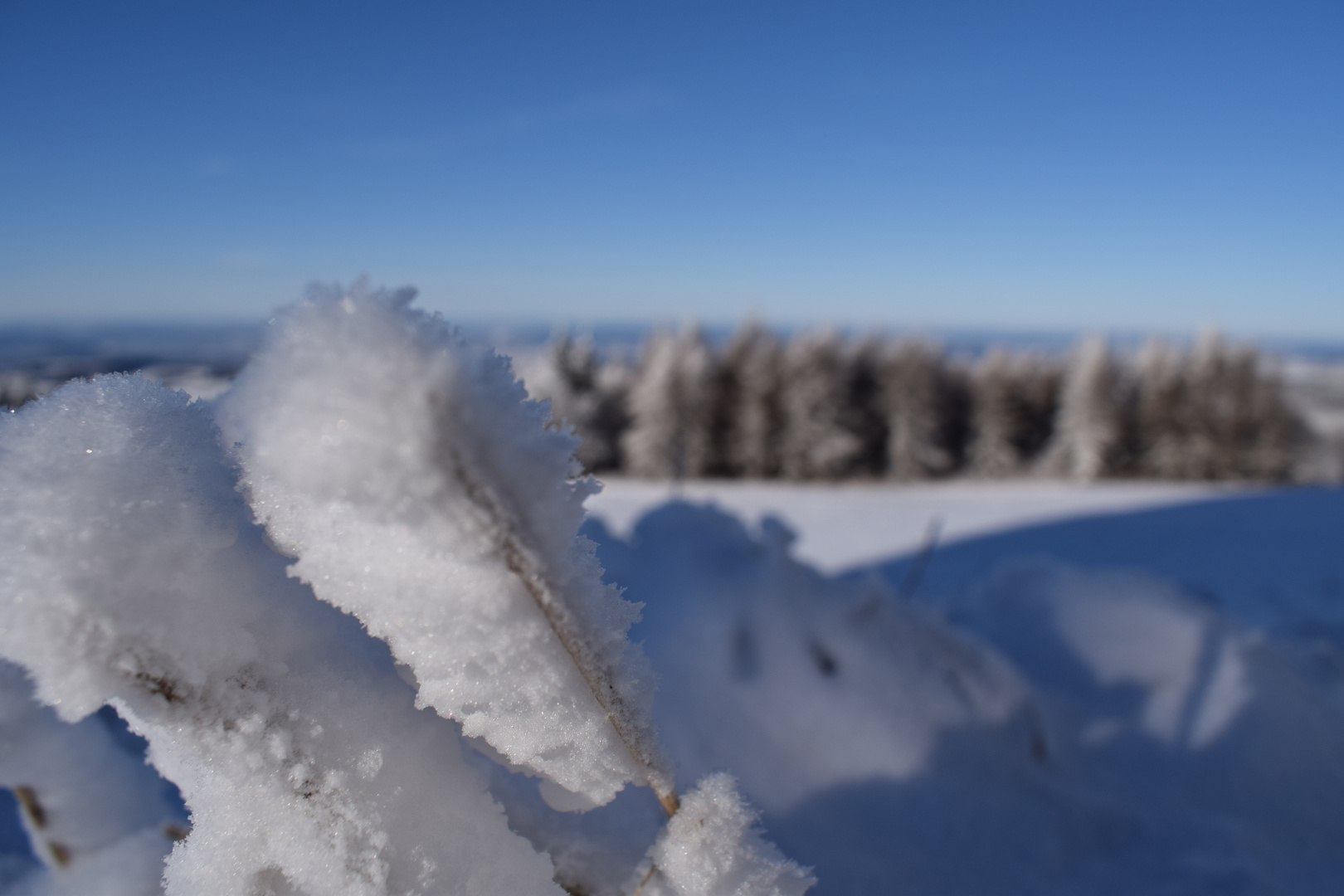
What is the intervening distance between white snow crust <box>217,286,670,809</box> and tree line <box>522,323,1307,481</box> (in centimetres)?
1568

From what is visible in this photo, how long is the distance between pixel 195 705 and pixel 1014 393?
22264 millimetres

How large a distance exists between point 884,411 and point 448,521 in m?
→ 19.2

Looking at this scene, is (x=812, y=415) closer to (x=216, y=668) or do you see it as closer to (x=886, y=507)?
(x=886, y=507)

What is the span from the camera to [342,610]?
744mm

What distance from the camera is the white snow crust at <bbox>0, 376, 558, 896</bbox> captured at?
653 millimetres

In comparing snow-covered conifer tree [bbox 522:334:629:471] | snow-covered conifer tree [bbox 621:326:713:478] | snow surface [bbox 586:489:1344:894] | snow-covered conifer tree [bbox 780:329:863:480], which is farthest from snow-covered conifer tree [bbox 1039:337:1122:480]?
snow surface [bbox 586:489:1344:894]

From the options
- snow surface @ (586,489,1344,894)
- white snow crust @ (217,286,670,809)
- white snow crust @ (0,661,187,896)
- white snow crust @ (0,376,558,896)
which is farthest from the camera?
snow surface @ (586,489,1344,894)

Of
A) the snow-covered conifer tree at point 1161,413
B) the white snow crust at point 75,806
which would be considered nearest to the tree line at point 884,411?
the snow-covered conifer tree at point 1161,413

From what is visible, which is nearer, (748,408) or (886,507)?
(886,507)

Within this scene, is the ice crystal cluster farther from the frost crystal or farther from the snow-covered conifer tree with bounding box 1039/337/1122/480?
the snow-covered conifer tree with bounding box 1039/337/1122/480

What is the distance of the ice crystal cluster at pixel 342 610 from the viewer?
0.52m

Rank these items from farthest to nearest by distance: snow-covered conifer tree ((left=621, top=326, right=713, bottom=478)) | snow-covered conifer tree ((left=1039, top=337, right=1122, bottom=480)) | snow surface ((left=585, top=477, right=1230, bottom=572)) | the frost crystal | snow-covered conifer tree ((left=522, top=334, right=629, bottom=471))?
1. snow-covered conifer tree ((left=1039, top=337, right=1122, bottom=480))
2. snow-covered conifer tree ((left=621, top=326, right=713, bottom=478))
3. snow-covered conifer tree ((left=522, top=334, right=629, bottom=471))
4. snow surface ((left=585, top=477, right=1230, bottom=572))
5. the frost crystal

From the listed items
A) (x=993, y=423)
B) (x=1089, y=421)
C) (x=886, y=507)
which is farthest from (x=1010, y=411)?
(x=886, y=507)

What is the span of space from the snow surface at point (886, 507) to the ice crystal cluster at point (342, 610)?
22.8 ft
